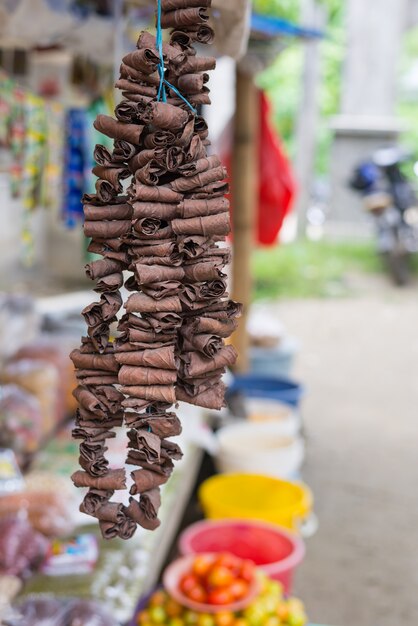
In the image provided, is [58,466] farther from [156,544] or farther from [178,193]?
[178,193]

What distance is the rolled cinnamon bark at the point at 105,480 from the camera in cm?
133

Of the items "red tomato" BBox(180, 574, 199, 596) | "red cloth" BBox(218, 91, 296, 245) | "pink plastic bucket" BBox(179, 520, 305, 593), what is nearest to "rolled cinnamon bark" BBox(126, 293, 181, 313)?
"red tomato" BBox(180, 574, 199, 596)

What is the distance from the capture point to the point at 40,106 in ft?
15.4

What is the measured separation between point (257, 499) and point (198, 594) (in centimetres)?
127

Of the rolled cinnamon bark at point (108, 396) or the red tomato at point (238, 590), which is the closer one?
the rolled cinnamon bark at point (108, 396)

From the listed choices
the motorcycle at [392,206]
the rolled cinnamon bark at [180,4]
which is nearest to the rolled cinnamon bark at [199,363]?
the rolled cinnamon bark at [180,4]

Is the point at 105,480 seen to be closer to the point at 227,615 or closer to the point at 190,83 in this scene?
the point at 190,83

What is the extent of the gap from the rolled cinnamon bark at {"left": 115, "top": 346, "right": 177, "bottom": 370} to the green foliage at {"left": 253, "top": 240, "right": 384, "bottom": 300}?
12.0 meters

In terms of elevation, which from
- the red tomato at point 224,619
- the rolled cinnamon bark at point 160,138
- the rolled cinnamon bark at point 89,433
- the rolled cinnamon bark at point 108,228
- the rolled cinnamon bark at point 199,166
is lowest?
the red tomato at point 224,619

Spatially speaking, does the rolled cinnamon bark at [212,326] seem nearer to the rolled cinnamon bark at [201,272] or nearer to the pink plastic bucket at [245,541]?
the rolled cinnamon bark at [201,272]

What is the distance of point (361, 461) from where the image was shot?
21.1ft

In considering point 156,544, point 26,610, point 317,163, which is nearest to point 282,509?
point 156,544

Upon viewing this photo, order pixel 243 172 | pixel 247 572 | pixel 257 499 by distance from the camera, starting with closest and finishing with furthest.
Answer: pixel 247 572, pixel 257 499, pixel 243 172

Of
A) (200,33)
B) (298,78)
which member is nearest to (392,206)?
(298,78)
